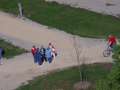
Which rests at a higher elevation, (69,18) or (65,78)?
(69,18)

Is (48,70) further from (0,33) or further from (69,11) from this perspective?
(69,11)

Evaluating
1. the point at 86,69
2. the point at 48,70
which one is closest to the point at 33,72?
the point at 48,70

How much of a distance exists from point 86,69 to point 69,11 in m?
15.5

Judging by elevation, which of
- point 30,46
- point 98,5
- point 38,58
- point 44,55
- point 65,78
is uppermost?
point 98,5

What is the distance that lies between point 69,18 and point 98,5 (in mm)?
4786

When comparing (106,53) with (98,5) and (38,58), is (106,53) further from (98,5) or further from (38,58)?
(98,5)

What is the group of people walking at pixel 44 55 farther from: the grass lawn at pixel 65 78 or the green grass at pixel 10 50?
the green grass at pixel 10 50

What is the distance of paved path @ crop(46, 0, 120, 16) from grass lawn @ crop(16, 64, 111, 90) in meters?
14.3

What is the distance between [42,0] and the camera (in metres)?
47.7

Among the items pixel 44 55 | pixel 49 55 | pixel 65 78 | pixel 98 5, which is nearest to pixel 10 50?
pixel 44 55

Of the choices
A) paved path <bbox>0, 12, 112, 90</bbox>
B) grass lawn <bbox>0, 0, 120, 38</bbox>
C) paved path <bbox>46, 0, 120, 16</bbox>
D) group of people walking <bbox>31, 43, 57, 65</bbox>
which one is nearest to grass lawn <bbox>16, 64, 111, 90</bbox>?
paved path <bbox>0, 12, 112, 90</bbox>

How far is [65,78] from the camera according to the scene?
2798 cm

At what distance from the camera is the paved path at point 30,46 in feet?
99.3

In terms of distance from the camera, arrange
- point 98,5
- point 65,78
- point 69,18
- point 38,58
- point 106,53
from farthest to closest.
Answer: point 98,5, point 69,18, point 38,58, point 106,53, point 65,78
